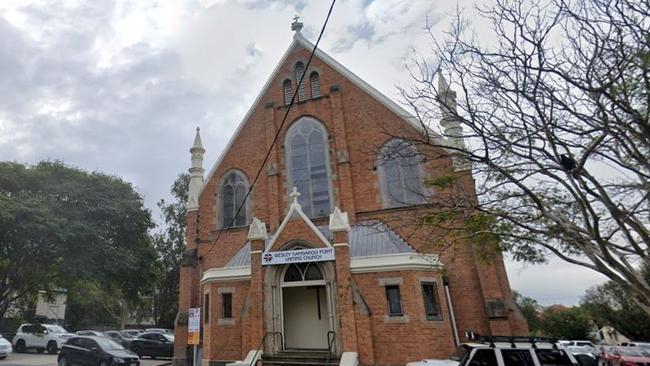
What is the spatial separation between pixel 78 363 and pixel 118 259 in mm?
8432

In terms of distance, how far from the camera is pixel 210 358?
13719mm

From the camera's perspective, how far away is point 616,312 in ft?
131

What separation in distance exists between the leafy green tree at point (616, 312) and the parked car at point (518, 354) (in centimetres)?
3360

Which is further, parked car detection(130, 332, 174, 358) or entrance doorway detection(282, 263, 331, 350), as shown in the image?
parked car detection(130, 332, 174, 358)

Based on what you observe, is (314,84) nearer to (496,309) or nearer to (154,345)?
(496,309)

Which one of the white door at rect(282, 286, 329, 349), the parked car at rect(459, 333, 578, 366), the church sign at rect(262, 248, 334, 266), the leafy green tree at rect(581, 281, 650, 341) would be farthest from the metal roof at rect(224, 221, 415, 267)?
the leafy green tree at rect(581, 281, 650, 341)

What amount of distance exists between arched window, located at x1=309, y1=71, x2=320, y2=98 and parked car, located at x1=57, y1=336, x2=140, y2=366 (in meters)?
14.5

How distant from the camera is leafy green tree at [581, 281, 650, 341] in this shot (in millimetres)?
36406

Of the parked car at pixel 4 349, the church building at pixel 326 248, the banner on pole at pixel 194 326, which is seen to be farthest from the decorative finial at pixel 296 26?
the parked car at pixel 4 349

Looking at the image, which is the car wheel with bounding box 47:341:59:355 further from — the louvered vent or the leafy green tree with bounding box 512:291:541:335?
the leafy green tree with bounding box 512:291:541:335

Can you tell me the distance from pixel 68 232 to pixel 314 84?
674 inches

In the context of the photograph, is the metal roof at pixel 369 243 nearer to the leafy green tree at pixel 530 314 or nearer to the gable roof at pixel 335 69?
the gable roof at pixel 335 69

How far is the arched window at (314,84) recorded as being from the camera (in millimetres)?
18266

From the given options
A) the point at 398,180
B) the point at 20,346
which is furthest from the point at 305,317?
the point at 20,346
